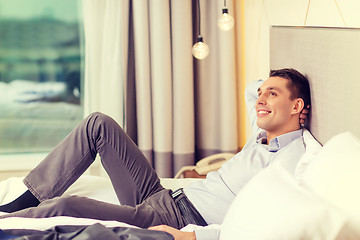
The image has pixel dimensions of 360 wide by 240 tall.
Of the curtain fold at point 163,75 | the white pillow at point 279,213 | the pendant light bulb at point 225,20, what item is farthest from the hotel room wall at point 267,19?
the white pillow at point 279,213

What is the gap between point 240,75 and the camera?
3.44m

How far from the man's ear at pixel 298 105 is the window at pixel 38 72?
1.94 m

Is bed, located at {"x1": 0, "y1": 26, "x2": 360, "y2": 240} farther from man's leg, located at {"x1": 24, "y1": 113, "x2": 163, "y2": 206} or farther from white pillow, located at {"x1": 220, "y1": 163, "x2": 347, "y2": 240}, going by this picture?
man's leg, located at {"x1": 24, "y1": 113, "x2": 163, "y2": 206}

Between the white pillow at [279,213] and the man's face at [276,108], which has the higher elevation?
the man's face at [276,108]

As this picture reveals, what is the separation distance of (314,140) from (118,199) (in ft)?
2.85

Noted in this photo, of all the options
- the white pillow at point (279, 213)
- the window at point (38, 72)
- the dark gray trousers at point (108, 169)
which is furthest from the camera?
the window at point (38, 72)

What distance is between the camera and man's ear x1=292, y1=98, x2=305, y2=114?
2014mm

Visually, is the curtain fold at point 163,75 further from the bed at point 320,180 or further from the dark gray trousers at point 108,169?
the bed at point 320,180

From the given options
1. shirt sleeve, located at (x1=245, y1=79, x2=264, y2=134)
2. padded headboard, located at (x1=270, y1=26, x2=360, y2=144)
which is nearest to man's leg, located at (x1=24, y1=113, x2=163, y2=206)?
shirt sleeve, located at (x1=245, y1=79, x2=264, y2=134)

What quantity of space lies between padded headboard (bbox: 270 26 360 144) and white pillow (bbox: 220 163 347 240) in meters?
0.39

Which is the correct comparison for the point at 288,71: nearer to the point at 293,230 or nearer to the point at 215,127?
the point at 293,230

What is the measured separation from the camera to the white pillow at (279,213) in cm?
107

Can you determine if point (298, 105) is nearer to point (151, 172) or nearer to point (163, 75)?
point (151, 172)

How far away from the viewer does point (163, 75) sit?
3.31m
